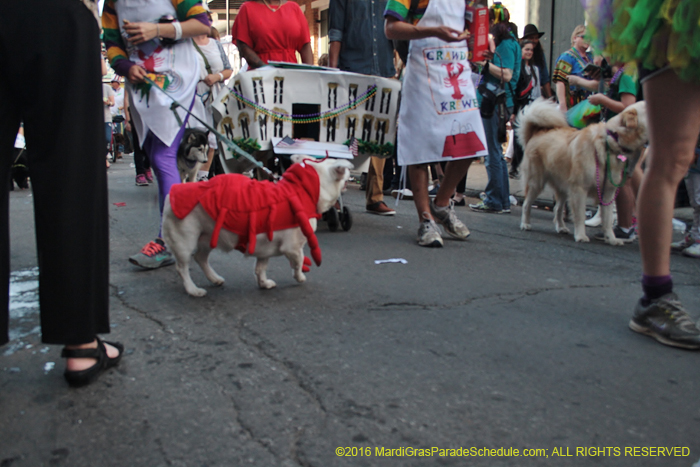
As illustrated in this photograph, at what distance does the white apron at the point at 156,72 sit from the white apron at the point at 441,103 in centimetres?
170

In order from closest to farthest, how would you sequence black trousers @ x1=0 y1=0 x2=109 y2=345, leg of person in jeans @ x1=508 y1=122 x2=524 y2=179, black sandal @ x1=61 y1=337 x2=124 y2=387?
black trousers @ x1=0 y1=0 x2=109 y2=345, black sandal @ x1=61 y1=337 x2=124 y2=387, leg of person in jeans @ x1=508 y1=122 x2=524 y2=179

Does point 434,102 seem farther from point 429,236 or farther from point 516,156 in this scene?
point 516,156

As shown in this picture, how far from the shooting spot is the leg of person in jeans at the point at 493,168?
22.3 feet

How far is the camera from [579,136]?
526cm

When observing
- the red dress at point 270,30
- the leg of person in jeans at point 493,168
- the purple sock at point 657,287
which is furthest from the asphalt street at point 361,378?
the leg of person in jeans at point 493,168

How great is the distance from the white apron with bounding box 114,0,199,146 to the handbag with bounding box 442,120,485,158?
1.90 metres

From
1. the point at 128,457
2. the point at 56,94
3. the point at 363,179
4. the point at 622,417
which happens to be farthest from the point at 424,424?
the point at 363,179

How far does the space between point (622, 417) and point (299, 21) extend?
16.5 ft

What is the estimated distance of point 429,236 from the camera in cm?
454

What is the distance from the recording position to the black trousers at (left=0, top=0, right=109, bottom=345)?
1.82 meters

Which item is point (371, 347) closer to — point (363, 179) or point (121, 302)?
point (121, 302)

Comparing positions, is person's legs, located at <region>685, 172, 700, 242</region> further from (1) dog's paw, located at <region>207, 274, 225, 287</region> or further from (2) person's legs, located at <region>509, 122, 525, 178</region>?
(1) dog's paw, located at <region>207, 274, 225, 287</region>

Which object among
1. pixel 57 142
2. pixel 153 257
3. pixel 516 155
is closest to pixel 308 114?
pixel 153 257

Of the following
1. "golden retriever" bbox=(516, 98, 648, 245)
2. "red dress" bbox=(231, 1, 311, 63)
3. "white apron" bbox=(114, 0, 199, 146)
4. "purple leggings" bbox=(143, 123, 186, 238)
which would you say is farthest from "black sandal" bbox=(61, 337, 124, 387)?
"red dress" bbox=(231, 1, 311, 63)
